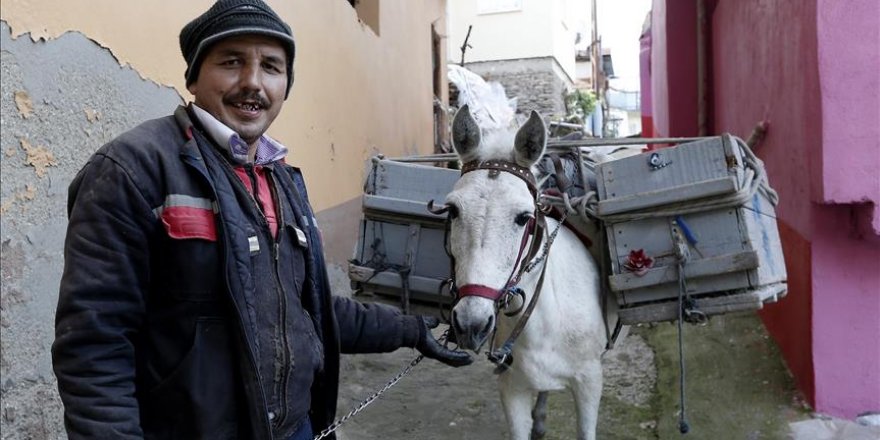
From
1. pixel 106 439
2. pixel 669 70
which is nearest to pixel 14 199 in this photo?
pixel 106 439

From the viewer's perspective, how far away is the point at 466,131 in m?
2.65

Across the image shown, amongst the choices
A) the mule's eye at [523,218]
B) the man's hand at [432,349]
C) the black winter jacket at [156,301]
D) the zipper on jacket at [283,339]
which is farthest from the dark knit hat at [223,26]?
the mule's eye at [523,218]

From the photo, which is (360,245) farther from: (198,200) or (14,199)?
(198,200)

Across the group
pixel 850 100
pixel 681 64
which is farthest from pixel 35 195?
pixel 681 64

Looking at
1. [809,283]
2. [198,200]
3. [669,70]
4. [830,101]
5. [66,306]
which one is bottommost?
[809,283]

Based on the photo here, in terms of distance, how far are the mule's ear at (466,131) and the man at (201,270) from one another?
46.5 inches

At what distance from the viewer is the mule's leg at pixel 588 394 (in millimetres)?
2881

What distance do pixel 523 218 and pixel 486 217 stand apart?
0.15 metres

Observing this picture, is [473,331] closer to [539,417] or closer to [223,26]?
[223,26]

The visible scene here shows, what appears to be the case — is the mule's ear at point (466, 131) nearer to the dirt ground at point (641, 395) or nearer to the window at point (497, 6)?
the dirt ground at point (641, 395)

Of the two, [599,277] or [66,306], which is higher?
[66,306]

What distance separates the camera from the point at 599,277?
3.14 m

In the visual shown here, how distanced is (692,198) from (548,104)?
15.8 meters

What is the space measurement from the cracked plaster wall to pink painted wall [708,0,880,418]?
3517 mm
